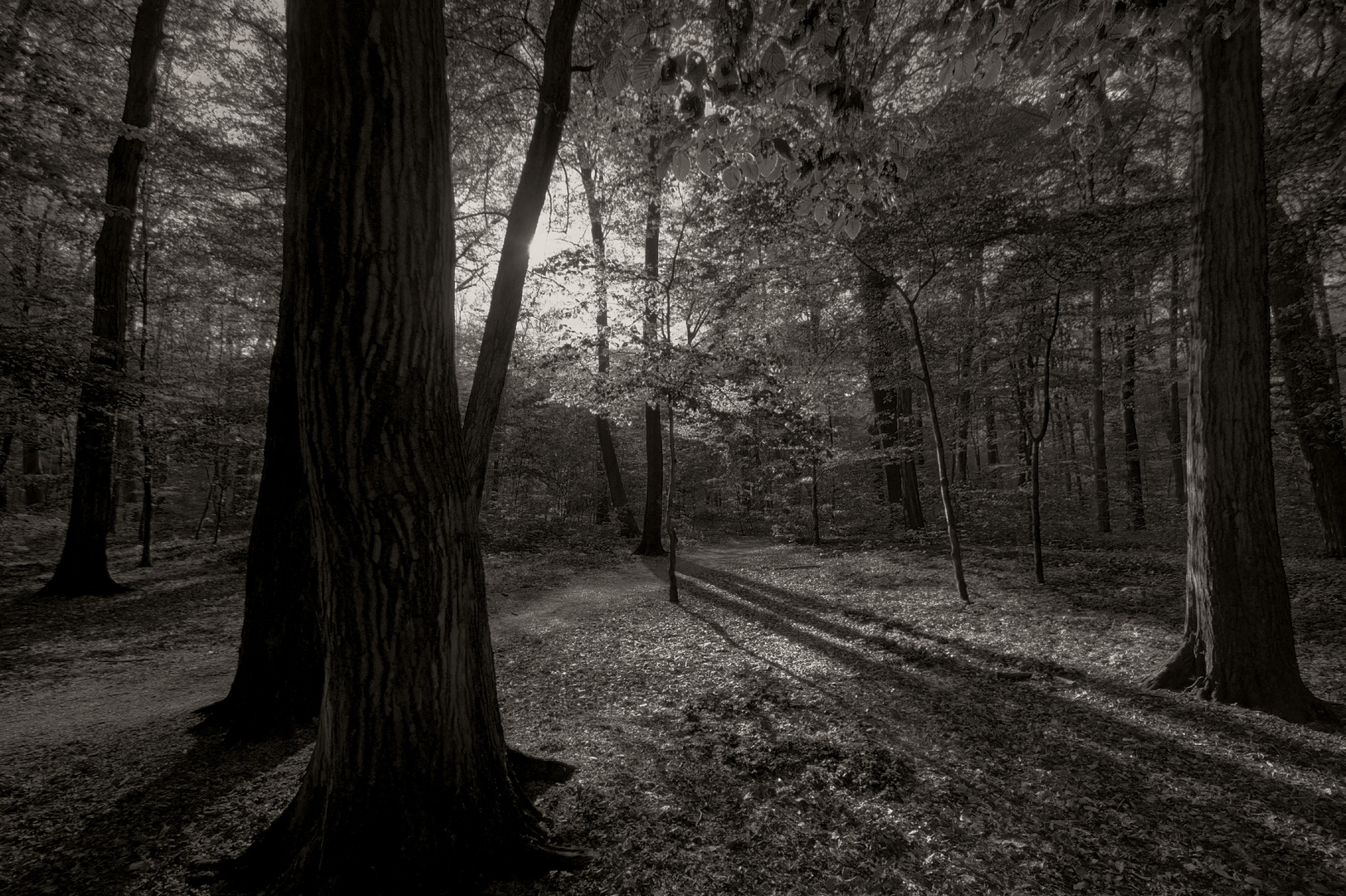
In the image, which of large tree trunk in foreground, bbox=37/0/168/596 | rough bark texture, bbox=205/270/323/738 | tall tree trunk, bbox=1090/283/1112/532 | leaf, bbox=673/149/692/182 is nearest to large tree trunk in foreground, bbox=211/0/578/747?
rough bark texture, bbox=205/270/323/738

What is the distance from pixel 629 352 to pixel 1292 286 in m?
10.6

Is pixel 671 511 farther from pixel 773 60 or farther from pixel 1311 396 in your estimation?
pixel 1311 396

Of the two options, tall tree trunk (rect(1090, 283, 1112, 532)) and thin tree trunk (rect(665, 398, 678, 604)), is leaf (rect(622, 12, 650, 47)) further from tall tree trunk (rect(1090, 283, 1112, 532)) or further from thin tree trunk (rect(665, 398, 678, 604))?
tall tree trunk (rect(1090, 283, 1112, 532))

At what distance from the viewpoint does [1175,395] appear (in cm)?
1814

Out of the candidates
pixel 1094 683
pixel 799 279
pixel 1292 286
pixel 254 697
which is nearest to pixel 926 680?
pixel 1094 683

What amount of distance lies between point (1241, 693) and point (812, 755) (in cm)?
334

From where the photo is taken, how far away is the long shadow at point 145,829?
2531 mm

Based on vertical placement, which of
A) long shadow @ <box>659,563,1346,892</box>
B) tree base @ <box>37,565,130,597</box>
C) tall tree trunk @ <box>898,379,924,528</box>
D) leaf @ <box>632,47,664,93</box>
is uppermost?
leaf @ <box>632,47,664,93</box>

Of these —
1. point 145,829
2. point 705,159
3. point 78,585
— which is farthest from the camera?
point 78,585

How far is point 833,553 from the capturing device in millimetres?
13047

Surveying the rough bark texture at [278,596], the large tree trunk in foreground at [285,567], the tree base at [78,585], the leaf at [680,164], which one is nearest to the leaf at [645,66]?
the leaf at [680,164]

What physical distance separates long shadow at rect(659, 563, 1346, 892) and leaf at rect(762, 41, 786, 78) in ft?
13.0

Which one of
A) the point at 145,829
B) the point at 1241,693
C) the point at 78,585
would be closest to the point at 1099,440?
the point at 1241,693

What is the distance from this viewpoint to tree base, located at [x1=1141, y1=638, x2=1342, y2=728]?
12.9 ft
